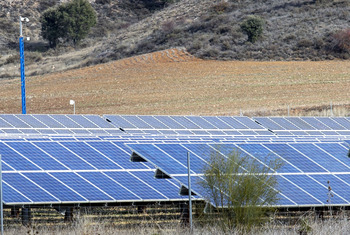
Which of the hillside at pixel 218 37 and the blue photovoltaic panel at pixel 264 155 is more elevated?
the hillside at pixel 218 37

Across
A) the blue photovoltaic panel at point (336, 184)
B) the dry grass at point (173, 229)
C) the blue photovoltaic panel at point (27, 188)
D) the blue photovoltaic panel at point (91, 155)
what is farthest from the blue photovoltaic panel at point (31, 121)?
the blue photovoltaic panel at point (336, 184)

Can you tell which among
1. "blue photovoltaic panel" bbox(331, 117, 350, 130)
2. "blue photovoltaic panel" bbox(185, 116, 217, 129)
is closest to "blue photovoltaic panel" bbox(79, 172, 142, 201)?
"blue photovoltaic panel" bbox(185, 116, 217, 129)

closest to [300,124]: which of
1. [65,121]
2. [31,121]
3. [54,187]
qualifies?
[65,121]

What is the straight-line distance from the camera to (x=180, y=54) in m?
72.8

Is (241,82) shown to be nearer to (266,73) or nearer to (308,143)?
(266,73)

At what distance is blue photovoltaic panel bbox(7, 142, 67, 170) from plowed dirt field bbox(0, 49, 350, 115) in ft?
95.2

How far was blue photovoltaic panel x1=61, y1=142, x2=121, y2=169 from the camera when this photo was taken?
1858 centimetres

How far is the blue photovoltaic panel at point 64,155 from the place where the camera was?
718 inches

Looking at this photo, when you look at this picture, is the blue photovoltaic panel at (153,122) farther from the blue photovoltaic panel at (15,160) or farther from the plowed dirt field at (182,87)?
the plowed dirt field at (182,87)

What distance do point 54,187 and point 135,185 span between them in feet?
6.75

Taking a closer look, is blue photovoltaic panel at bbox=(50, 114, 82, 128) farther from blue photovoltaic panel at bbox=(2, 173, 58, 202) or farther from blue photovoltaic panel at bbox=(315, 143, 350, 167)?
blue photovoltaic panel at bbox=(2, 173, 58, 202)

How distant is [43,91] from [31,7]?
58417mm

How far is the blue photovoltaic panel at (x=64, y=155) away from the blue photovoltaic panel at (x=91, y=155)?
187 millimetres

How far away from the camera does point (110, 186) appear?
17.6 meters
